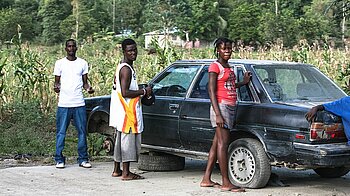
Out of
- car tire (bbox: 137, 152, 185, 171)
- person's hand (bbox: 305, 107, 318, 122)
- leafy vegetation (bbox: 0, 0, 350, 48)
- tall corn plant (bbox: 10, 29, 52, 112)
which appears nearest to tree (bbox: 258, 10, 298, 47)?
leafy vegetation (bbox: 0, 0, 350, 48)

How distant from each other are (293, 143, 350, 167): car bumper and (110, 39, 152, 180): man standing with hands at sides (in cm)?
223

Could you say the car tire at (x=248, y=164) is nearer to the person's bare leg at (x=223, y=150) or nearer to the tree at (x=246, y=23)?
the person's bare leg at (x=223, y=150)

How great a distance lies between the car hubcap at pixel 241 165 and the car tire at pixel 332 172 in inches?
65.0

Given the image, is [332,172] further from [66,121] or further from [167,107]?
[66,121]

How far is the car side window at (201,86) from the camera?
29.3 ft

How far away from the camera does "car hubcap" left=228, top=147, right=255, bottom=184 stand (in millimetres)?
8195

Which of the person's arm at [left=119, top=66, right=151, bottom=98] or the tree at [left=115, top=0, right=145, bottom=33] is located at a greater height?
the tree at [left=115, top=0, right=145, bottom=33]

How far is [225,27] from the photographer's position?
60.3 m

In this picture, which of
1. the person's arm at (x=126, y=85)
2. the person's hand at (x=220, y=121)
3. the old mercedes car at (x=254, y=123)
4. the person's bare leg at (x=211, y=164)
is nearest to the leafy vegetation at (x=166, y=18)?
the old mercedes car at (x=254, y=123)

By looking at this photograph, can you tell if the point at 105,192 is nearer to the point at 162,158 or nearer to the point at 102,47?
the point at 162,158

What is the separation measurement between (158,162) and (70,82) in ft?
5.70

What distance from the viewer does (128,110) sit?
28.8 feet

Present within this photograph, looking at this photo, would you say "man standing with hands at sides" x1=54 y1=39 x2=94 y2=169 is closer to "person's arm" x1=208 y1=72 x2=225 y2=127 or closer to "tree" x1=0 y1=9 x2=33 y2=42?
"person's arm" x1=208 y1=72 x2=225 y2=127

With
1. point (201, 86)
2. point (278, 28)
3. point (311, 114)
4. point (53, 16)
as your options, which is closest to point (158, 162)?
point (201, 86)
